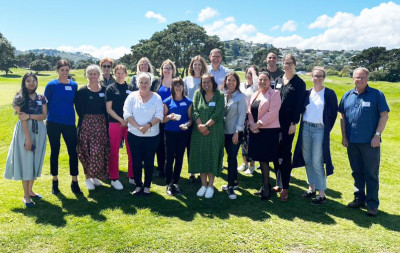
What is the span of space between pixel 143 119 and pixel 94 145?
3.81 ft

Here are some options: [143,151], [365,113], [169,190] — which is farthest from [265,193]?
[143,151]

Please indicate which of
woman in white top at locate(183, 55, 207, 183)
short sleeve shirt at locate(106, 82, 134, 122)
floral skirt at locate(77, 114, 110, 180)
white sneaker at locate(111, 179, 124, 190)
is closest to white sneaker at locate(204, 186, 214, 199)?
woman in white top at locate(183, 55, 207, 183)

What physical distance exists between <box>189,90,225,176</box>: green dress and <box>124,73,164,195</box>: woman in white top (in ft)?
2.16

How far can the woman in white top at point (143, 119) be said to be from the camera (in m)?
5.00

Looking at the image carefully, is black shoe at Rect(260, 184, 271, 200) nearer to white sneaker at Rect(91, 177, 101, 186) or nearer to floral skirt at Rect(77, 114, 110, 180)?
floral skirt at Rect(77, 114, 110, 180)

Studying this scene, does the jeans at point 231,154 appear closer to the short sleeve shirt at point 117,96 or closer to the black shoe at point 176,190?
the black shoe at point 176,190

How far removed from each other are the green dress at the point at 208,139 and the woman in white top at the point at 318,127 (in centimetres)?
145

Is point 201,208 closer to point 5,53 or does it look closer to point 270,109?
point 270,109

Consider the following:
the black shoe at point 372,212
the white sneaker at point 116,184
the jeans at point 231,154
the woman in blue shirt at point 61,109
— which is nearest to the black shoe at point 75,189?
the woman in blue shirt at point 61,109

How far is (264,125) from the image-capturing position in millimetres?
4984

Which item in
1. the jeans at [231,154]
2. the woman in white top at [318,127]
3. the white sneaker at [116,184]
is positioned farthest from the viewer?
the white sneaker at [116,184]

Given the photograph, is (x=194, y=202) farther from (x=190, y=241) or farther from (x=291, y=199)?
(x=291, y=199)

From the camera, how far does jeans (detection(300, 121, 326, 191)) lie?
16.5 feet

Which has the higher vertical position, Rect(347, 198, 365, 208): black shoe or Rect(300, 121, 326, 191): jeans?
Rect(300, 121, 326, 191): jeans
